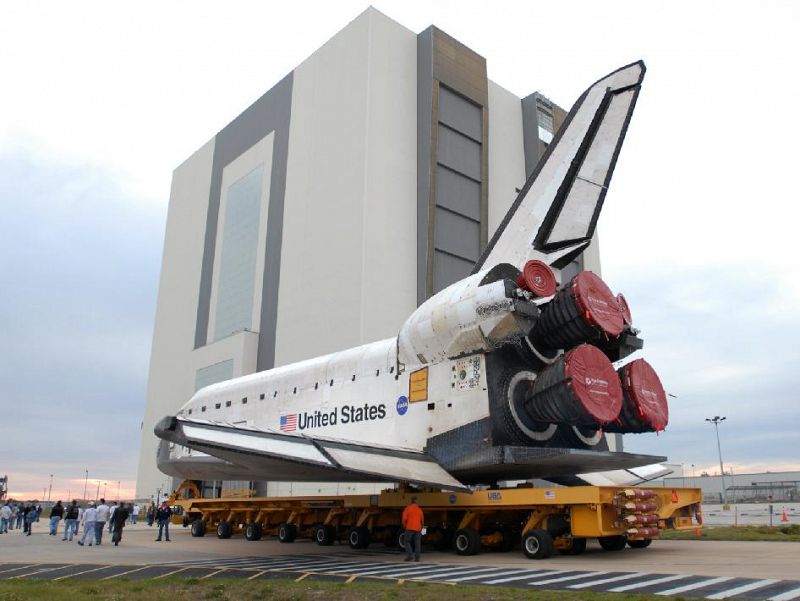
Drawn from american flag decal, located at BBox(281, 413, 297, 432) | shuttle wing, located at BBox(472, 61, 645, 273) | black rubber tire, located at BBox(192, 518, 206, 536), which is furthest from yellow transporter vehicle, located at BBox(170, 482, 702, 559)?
shuttle wing, located at BBox(472, 61, 645, 273)

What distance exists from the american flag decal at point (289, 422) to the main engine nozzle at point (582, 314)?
22.6ft

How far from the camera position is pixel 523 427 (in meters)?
11.1

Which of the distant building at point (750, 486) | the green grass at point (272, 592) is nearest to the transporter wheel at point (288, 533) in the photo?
the green grass at point (272, 592)

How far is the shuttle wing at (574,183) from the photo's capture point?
39.3 feet

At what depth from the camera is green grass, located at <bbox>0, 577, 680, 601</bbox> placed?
6414 mm

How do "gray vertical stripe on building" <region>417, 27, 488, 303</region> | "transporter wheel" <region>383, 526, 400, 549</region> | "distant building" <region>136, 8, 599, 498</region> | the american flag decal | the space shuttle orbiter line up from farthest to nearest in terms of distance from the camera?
"gray vertical stripe on building" <region>417, 27, 488, 303</region>, "distant building" <region>136, 8, 599, 498</region>, the american flag decal, "transporter wheel" <region>383, 526, 400, 549</region>, the space shuttle orbiter

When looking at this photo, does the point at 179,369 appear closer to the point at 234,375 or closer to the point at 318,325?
the point at 234,375

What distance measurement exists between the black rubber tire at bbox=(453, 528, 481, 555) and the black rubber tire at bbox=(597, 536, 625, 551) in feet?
7.41

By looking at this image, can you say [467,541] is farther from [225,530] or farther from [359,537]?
[225,530]

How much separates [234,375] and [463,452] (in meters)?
24.9

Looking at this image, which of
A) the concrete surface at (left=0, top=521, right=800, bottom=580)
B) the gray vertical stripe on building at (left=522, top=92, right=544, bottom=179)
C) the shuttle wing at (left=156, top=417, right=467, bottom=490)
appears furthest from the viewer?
the gray vertical stripe on building at (left=522, top=92, right=544, bottom=179)

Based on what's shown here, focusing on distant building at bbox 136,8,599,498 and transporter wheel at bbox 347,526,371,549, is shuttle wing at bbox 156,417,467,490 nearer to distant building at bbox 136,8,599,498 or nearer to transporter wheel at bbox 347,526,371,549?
transporter wheel at bbox 347,526,371,549

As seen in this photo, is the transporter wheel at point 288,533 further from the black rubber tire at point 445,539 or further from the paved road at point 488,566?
the black rubber tire at point 445,539

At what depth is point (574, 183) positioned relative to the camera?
39.5 ft
